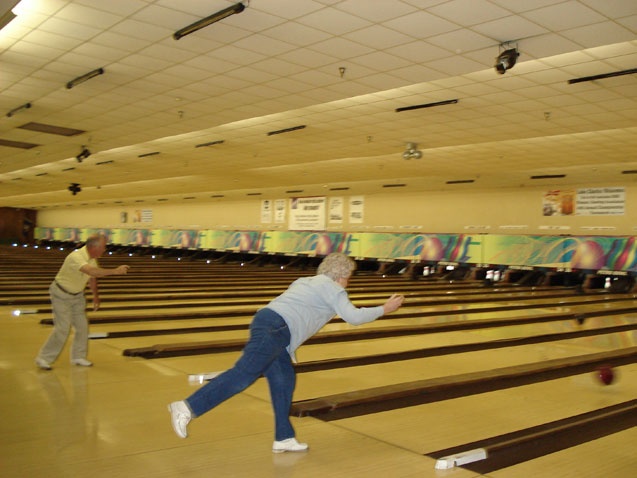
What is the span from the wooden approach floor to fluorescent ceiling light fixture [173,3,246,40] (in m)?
3.32

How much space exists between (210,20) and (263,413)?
4.11 meters

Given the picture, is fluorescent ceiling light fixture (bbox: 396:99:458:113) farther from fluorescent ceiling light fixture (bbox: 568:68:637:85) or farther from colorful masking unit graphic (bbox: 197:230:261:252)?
colorful masking unit graphic (bbox: 197:230:261:252)

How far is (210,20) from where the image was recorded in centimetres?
630

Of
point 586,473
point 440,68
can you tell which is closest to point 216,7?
point 440,68

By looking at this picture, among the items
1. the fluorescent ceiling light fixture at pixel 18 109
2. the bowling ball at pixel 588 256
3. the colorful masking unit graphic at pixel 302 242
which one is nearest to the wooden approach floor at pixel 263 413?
the fluorescent ceiling light fixture at pixel 18 109

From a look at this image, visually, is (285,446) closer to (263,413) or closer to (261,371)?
(261,371)

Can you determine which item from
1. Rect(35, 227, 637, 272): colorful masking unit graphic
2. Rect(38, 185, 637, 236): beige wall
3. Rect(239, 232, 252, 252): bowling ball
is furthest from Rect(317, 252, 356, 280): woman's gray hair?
Rect(239, 232, 252, 252): bowling ball

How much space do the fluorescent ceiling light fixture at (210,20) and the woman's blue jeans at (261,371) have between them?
12.5 feet

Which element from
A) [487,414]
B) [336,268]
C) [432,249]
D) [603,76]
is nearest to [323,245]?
[432,249]

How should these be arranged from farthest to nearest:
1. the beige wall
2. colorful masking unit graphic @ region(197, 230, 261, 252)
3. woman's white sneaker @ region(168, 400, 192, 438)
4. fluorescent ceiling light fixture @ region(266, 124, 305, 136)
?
colorful masking unit graphic @ region(197, 230, 261, 252), the beige wall, fluorescent ceiling light fixture @ region(266, 124, 305, 136), woman's white sneaker @ region(168, 400, 192, 438)

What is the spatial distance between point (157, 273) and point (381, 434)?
13627mm

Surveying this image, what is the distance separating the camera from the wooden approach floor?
123 inches

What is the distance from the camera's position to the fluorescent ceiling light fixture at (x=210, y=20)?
600cm

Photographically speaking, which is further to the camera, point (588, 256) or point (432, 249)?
point (432, 249)
